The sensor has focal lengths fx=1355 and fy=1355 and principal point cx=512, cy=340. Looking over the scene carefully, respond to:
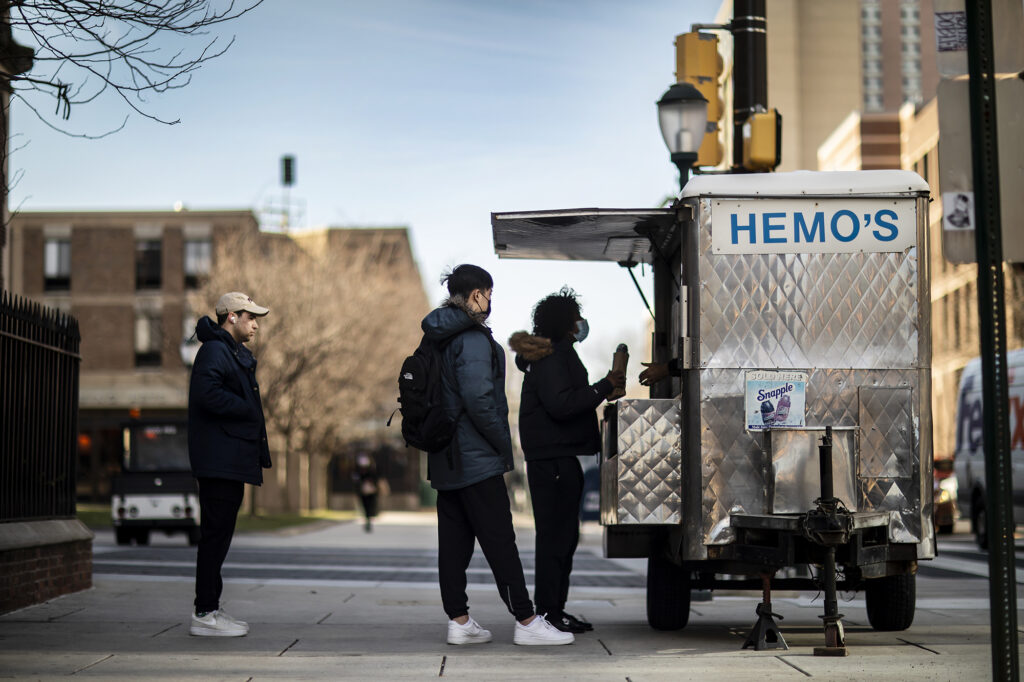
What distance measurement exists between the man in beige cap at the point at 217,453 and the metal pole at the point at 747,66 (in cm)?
565

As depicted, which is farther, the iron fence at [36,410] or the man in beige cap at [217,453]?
the iron fence at [36,410]

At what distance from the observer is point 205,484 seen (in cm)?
791

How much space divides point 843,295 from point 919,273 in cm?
43

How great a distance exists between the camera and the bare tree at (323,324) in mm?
40281

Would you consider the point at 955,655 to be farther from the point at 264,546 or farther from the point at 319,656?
the point at 264,546

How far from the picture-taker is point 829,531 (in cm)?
686

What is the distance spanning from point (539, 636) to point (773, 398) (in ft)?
6.04

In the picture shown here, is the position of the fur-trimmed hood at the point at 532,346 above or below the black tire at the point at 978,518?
above

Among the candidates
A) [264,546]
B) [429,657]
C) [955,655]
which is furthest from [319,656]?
[264,546]

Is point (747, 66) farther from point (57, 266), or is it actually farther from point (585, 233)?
point (57, 266)

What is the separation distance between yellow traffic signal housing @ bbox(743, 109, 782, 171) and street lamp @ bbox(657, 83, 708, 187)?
527 millimetres

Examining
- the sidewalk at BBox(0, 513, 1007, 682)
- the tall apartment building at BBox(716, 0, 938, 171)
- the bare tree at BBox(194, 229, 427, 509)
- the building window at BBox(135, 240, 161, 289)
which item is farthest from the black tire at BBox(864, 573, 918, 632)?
the tall apartment building at BBox(716, 0, 938, 171)

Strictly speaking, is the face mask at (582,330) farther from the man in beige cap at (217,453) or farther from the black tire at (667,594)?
the man in beige cap at (217,453)

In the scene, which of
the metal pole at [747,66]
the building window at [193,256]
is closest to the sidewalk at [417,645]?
the metal pole at [747,66]
